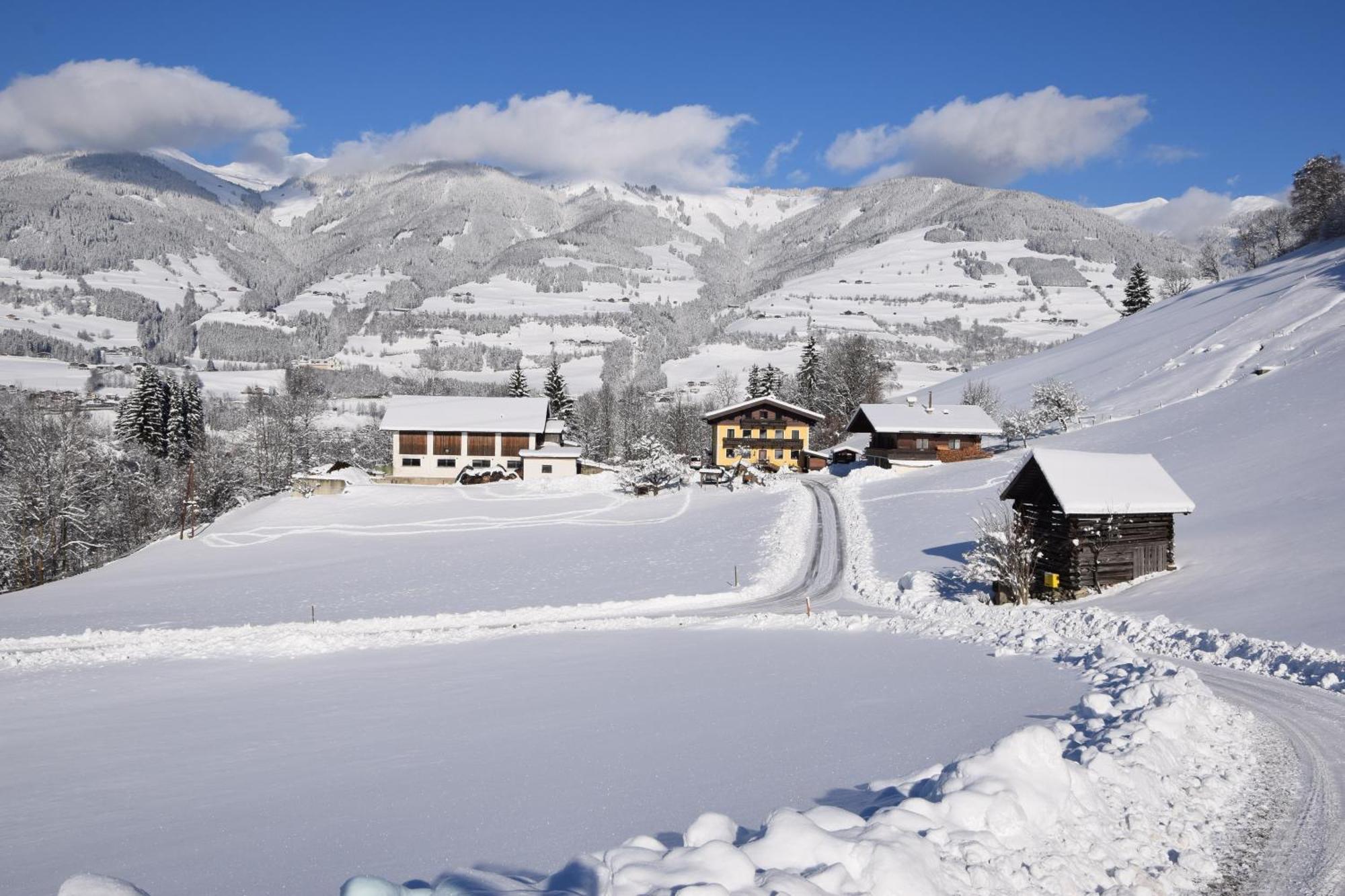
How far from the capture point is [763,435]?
85750mm

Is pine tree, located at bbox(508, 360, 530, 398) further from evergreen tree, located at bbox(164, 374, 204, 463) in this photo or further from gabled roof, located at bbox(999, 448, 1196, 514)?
gabled roof, located at bbox(999, 448, 1196, 514)

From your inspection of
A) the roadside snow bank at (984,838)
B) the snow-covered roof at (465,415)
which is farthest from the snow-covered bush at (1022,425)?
the roadside snow bank at (984,838)

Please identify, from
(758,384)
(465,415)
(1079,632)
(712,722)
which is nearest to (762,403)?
(758,384)

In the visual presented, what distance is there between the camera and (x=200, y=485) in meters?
76.3

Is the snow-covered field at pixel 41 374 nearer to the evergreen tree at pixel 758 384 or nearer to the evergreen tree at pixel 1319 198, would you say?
the evergreen tree at pixel 758 384

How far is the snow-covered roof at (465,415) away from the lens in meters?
79.4

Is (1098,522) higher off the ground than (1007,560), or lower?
higher

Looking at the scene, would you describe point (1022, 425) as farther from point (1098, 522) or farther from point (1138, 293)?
point (1138, 293)

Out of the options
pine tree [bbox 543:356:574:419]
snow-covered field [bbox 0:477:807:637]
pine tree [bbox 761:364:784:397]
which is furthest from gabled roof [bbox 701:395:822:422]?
pine tree [bbox 543:356:574:419]

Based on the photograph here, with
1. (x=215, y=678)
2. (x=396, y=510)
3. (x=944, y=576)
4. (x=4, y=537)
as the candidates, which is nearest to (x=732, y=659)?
(x=215, y=678)

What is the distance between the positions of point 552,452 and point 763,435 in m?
24.5

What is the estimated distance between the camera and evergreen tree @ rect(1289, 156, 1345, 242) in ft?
303

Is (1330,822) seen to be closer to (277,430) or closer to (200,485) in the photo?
(200,485)

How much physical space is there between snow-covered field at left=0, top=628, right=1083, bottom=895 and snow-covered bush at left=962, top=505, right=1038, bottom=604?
11706mm
